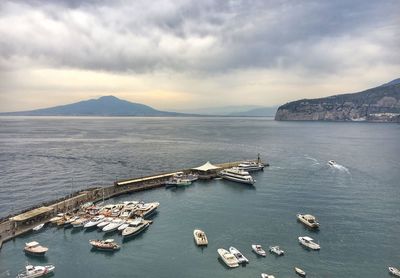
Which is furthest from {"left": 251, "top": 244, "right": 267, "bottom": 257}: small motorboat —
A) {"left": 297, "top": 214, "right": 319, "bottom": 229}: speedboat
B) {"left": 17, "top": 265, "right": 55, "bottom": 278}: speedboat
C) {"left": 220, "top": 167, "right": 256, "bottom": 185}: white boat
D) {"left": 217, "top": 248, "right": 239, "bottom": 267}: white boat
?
{"left": 220, "top": 167, "right": 256, "bottom": 185}: white boat

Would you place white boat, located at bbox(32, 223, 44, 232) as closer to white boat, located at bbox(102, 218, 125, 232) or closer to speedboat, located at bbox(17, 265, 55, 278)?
white boat, located at bbox(102, 218, 125, 232)

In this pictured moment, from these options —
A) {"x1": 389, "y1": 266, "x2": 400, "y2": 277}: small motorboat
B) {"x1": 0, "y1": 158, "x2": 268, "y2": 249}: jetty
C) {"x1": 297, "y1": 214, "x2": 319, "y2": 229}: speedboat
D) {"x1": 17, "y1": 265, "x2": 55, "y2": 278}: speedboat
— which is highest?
{"x1": 0, "y1": 158, "x2": 268, "y2": 249}: jetty

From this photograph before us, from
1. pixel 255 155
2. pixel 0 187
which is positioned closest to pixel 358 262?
pixel 0 187

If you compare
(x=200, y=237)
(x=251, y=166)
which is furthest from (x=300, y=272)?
(x=251, y=166)

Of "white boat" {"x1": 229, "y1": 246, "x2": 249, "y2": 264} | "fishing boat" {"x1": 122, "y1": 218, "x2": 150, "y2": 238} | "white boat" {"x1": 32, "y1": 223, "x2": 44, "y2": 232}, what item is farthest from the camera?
"white boat" {"x1": 32, "y1": 223, "x2": 44, "y2": 232}

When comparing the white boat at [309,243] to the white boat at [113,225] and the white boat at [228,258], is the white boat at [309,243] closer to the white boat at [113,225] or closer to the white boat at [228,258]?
the white boat at [228,258]
